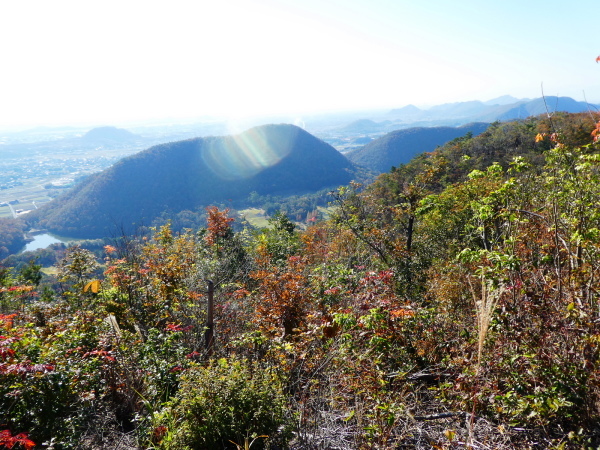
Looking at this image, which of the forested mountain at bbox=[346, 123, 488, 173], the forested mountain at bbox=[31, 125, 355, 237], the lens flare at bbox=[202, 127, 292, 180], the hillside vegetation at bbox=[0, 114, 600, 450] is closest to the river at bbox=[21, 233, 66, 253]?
the forested mountain at bbox=[31, 125, 355, 237]

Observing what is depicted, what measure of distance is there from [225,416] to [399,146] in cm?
18720

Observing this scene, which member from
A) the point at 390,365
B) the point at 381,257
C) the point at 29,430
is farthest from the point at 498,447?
the point at 381,257

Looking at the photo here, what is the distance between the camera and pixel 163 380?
4.11 metres

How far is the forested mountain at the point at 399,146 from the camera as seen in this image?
170 m

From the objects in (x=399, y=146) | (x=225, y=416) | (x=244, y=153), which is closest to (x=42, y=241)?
(x=244, y=153)

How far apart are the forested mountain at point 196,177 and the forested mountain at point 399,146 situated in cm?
1474

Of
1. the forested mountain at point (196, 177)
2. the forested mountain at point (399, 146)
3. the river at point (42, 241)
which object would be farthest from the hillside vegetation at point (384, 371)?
the forested mountain at point (399, 146)

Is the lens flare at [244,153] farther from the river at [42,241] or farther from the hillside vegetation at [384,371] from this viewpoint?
the hillside vegetation at [384,371]

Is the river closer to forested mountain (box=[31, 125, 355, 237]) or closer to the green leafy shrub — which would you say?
forested mountain (box=[31, 125, 355, 237])

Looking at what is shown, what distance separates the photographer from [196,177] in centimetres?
14162

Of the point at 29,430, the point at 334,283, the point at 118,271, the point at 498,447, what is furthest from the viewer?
the point at 118,271

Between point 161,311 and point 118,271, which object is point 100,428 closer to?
point 161,311

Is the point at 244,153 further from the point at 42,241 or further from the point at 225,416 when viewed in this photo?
the point at 225,416

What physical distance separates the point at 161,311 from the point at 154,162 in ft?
488
